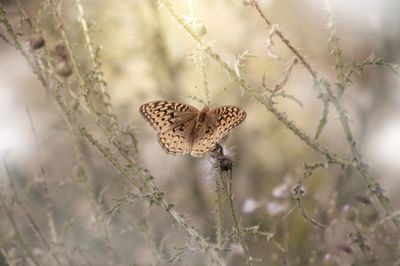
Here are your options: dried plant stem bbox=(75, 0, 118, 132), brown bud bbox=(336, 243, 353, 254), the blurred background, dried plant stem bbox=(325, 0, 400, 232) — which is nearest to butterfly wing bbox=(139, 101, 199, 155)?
dried plant stem bbox=(75, 0, 118, 132)

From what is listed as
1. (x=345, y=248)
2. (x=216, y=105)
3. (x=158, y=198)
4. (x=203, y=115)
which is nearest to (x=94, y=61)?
(x=203, y=115)

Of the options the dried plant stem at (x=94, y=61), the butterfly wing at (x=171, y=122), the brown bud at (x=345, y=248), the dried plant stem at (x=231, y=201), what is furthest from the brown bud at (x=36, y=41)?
the brown bud at (x=345, y=248)

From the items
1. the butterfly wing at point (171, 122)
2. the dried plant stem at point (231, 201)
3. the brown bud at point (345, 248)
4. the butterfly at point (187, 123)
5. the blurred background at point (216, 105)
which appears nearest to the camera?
the dried plant stem at point (231, 201)

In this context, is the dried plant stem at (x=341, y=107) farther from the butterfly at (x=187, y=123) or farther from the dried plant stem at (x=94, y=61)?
the dried plant stem at (x=94, y=61)

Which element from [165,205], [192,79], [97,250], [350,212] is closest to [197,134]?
[165,205]

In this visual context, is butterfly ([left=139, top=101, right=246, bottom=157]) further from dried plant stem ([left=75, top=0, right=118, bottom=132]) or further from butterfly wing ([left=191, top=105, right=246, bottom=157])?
dried plant stem ([left=75, top=0, right=118, bottom=132])

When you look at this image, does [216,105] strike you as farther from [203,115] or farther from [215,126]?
[215,126]

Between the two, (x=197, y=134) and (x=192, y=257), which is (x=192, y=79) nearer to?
(x=192, y=257)
